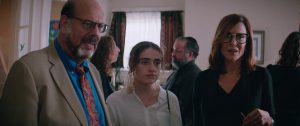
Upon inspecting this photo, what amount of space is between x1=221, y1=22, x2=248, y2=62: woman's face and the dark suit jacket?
0.60 meters

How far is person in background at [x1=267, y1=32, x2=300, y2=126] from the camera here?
6.06 feet

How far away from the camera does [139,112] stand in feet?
5.10

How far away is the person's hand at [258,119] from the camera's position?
4.02 feet

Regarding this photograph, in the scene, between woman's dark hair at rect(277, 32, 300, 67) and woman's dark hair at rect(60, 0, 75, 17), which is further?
woman's dark hair at rect(277, 32, 300, 67)

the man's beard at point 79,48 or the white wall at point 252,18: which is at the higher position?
the white wall at point 252,18

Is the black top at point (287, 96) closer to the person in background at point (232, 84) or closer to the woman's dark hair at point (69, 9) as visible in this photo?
the person in background at point (232, 84)

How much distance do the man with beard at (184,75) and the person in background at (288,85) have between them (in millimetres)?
629

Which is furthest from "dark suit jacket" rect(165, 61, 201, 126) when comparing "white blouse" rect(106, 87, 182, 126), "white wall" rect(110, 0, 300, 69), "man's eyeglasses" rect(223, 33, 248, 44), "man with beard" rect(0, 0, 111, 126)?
"white wall" rect(110, 0, 300, 69)

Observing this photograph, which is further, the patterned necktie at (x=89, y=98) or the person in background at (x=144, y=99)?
the person in background at (x=144, y=99)

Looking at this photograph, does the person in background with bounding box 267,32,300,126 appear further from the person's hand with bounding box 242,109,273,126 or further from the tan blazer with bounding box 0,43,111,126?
the tan blazer with bounding box 0,43,111,126

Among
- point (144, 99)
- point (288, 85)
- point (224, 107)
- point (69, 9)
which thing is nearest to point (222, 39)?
point (224, 107)

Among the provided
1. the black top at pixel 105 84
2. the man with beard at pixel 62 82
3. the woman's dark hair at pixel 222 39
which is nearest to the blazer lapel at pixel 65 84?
the man with beard at pixel 62 82

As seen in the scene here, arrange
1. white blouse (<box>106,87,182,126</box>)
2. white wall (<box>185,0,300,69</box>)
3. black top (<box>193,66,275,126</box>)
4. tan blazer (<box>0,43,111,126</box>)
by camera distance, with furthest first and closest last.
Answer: white wall (<box>185,0,300,69</box>)
white blouse (<box>106,87,182,126</box>)
black top (<box>193,66,275,126</box>)
tan blazer (<box>0,43,111,126</box>)

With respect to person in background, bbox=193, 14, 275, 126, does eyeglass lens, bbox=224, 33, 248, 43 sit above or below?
above
